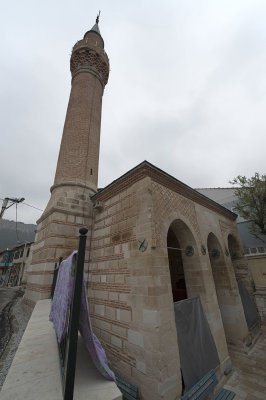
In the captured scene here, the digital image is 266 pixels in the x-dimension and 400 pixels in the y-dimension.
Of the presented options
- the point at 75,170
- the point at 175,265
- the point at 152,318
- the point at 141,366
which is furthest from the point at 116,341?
the point at 175,265

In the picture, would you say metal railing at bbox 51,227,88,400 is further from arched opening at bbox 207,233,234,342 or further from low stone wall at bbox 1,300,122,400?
arched opening at bbox 207,233,234,342

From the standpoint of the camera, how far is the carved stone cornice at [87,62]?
10.1 meters

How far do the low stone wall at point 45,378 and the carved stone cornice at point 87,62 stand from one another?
12528 mm

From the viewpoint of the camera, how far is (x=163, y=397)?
125 inches

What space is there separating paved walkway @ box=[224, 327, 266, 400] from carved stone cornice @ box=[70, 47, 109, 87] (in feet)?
48.2

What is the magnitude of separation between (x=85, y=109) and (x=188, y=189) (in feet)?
22.9

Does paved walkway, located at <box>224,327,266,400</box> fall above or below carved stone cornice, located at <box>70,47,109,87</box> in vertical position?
below

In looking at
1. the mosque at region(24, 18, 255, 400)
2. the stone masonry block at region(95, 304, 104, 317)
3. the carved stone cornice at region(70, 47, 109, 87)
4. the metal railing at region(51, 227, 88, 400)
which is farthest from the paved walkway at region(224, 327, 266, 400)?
the carved stone cornice at region(70, 47, 109, 87)

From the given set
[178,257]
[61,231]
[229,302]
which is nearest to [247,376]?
[229,302]

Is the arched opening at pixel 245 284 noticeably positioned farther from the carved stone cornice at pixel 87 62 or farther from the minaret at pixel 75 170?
the carved stone cornice at pixel 87 62

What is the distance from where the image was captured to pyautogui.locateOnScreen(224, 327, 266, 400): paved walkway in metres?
4.31

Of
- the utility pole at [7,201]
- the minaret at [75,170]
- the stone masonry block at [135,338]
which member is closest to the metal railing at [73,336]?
the stone masonry block at [135,338]

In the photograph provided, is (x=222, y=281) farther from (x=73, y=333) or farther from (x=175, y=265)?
(x=73, y=333)

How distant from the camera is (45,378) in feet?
6.18
